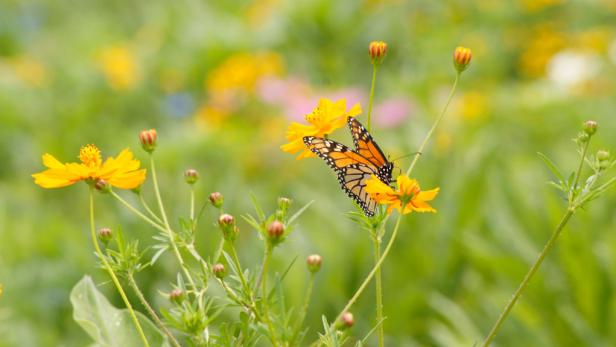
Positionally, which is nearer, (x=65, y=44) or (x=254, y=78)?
(x=254, y=78)

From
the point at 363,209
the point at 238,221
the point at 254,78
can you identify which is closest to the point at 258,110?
the point at 254,78

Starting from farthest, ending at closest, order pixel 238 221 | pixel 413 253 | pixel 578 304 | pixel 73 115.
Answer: pixel 73 115, pixel 238 221, pixel 413 253, pixel 578 304

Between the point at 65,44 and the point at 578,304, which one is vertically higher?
the point at 65,44

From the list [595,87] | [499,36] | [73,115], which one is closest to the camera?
[595,87]

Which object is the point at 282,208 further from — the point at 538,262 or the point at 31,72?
the point at 31,72

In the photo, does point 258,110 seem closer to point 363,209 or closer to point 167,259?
point 167,259

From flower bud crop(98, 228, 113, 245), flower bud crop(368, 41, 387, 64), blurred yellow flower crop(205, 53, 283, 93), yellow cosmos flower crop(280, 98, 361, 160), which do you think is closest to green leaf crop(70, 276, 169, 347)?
flower bud crop(98, 228, 113, 245)

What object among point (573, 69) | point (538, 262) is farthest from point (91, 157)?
point (573, 69)
